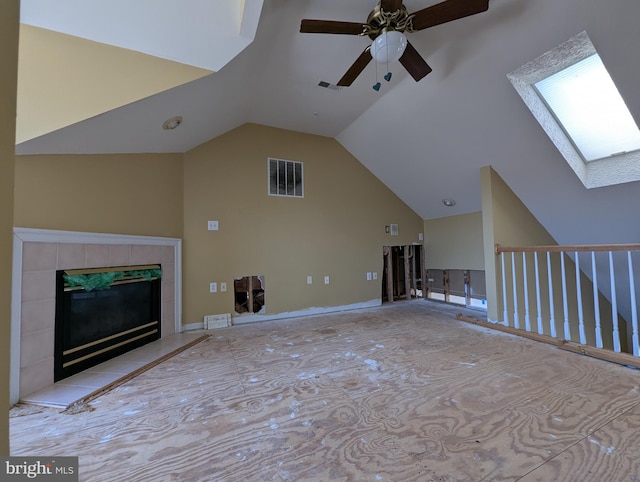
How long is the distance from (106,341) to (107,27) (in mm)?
2603

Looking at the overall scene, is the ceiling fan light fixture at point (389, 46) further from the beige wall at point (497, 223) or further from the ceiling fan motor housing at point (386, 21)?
the beige wall at point (497, 223)

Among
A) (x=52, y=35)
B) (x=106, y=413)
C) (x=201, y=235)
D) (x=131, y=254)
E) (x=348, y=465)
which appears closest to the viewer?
(x=348, y=465)

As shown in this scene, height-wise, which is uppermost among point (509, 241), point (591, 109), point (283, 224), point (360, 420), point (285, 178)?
point (591, 109)

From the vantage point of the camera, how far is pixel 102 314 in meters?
2.61

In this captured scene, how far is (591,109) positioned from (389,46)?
7.25ft

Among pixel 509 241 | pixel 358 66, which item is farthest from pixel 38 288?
pixel 509 241

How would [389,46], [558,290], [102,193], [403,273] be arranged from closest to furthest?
[389,46], [102,193], [558,290], [403,273]

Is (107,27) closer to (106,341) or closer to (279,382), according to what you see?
(106,341)

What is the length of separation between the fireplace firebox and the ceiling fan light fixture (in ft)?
9.91

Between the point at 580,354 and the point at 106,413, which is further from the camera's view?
the point at 580,354

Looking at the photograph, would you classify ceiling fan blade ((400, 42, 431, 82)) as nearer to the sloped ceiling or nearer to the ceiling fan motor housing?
the ceiling fan motor housing

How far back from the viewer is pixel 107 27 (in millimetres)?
2004

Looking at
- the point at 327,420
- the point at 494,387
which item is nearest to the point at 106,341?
the point at 327,420

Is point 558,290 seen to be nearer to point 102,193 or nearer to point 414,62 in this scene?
point 414,62
